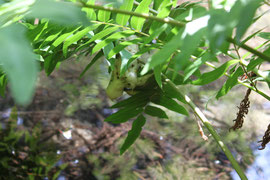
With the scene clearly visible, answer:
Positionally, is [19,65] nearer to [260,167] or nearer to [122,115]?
[122,115]

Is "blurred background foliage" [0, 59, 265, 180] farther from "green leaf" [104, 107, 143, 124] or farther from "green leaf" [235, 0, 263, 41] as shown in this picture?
"green leaf" [235, 0, 263, 41]

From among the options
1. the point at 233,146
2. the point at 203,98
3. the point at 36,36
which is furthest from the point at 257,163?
the point at 36,36

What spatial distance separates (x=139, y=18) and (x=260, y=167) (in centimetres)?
111

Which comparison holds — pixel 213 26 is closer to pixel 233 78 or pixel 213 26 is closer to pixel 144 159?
pixel 233 78

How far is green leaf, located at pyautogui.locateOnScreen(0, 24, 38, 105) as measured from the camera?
125 mm

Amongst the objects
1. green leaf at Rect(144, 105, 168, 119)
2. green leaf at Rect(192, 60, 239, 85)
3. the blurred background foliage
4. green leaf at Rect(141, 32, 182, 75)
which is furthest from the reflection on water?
green leaf at Rect(141, 32, 182, 75)

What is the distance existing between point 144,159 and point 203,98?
44 cm

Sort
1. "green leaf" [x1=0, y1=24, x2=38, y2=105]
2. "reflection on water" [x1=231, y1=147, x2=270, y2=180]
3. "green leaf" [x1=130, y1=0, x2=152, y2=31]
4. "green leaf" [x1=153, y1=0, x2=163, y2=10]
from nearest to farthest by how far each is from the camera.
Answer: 1. "green leaf" [x1=0, y1=24, x2=38, y2=105]
2. "green leaf" [x1=130, y1=0, x2=152, y2=31]
3. "green leaf" [x1=153, y1=0, x2=163, y2=10]
4. "reflection on water" [x1=231, y1=147, x2=270, y2=180]

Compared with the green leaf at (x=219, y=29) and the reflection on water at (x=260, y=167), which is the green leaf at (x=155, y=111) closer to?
the green leaf at (x=219, y=29)

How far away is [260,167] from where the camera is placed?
127 centimetres

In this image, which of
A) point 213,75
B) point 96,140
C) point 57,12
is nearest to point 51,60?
point 213,75

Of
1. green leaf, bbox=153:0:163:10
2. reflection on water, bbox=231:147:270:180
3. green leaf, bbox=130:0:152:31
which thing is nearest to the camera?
green leaf, bbox=130:0:152:31

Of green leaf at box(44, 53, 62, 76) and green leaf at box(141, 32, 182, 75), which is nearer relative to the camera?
green leaf at box(141, 32, 182, 75)

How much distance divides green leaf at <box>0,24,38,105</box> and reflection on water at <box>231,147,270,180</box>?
129 cm
